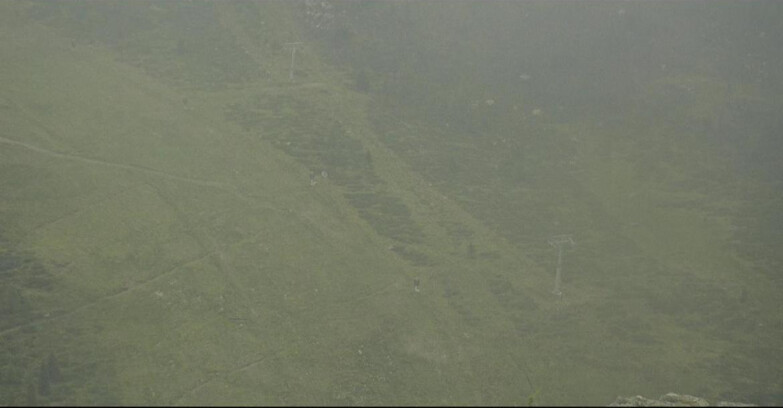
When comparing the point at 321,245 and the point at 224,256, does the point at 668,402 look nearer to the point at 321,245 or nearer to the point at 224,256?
the point at 321,245

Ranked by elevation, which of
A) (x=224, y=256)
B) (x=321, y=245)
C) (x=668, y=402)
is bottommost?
(x=668, y=402)

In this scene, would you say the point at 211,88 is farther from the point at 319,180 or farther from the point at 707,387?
the point at 707,387

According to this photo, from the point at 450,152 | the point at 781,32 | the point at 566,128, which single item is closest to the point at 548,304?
the point at 450,152

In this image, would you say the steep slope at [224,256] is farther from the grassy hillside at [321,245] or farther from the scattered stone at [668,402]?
the scattered stone at [668,402]

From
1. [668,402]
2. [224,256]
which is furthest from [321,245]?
[668,402]

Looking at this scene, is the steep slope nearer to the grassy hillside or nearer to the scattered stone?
the grassy hillside

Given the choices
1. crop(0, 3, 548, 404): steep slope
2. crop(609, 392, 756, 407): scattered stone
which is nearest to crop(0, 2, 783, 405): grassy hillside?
crop(0, 3, 548, 404): steep slope

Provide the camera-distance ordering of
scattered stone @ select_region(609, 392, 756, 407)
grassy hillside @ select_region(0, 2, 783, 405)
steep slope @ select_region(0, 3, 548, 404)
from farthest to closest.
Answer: grassy hillside @ select_region(0, 2, 783, 405)
steep slope @ select_region(0, 3, 548, 404)
scattered stone @ select_region(609, 392, 756, 407)

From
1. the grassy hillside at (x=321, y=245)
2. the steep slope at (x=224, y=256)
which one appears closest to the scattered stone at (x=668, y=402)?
the grassy hillside at (x=321, y=245)

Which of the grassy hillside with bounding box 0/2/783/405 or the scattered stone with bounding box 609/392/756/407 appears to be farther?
the grassy hillside with bounding box 0/2/783/405
